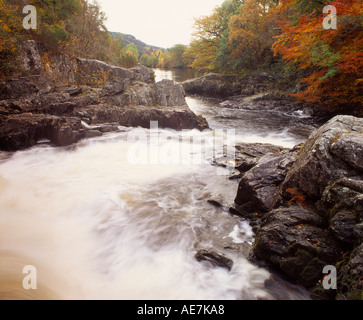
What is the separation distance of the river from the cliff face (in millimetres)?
874

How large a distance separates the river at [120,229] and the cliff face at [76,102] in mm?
874

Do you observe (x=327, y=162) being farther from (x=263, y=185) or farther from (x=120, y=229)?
(x=120, y=229)

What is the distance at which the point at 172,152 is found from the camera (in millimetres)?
8781

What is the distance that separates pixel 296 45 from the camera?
12969 millimetres

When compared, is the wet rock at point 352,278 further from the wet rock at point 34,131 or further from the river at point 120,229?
the wet rock at point 34,131

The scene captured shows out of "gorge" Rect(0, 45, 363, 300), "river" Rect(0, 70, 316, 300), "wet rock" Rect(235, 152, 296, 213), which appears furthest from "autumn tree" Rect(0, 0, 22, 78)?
"wet rock" Rect(235, 152, 296, 213)

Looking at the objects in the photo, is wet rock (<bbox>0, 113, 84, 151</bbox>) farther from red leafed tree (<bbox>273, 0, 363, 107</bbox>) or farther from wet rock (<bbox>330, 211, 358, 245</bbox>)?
red leafed tree (<bbox>273, 0, 363, 107</bbox>)

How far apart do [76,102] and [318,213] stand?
10.9 metres

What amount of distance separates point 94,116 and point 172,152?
483 cm

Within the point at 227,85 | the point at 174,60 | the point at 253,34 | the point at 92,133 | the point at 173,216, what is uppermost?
the point at 174,60

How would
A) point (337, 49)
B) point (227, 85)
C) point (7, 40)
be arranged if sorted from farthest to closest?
point (227, 85) → point (337, 49) → point (7, 40)

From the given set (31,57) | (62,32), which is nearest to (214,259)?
(31,57)

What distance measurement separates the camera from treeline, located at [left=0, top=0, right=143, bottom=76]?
903 centimetres
